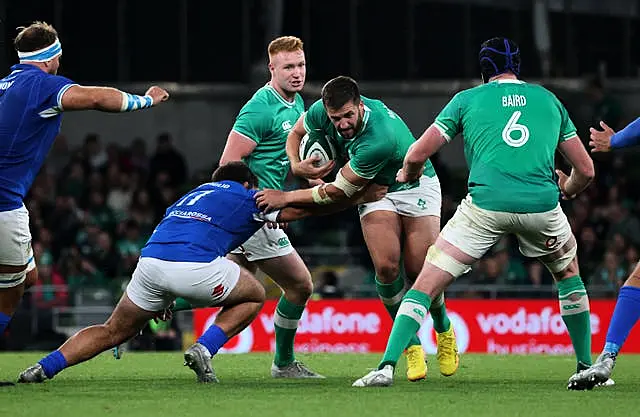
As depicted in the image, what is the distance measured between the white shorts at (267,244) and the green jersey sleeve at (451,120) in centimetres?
180

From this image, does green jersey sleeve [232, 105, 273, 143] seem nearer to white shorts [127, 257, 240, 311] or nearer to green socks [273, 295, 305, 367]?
green socks [273, 295, 305, 367]

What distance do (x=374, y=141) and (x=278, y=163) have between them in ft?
4.96

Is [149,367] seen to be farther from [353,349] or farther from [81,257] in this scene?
[81,257]

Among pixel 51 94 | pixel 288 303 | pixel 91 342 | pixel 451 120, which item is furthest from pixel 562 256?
pixel 51 94

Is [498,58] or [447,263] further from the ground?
[498,58]

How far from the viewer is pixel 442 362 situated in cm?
998

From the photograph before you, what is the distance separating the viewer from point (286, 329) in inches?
396

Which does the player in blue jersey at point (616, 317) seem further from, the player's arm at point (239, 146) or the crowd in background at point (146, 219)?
the crowd in background at point (146, 219)

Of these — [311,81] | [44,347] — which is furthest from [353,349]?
[311,81]

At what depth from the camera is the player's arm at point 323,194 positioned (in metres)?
9.01

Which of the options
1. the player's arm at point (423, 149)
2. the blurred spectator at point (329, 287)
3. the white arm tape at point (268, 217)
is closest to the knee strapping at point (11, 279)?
the white arm tape at point (268, 217)

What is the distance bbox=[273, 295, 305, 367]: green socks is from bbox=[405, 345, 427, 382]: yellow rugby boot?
92cm

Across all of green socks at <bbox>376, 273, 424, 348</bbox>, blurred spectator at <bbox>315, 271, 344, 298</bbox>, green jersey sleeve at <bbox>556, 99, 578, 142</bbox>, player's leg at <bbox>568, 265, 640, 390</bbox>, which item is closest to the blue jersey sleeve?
green socks at <bbox>376, 273, 424, 348</bbox>

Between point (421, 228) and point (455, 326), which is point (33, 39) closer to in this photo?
point (421, 228)
